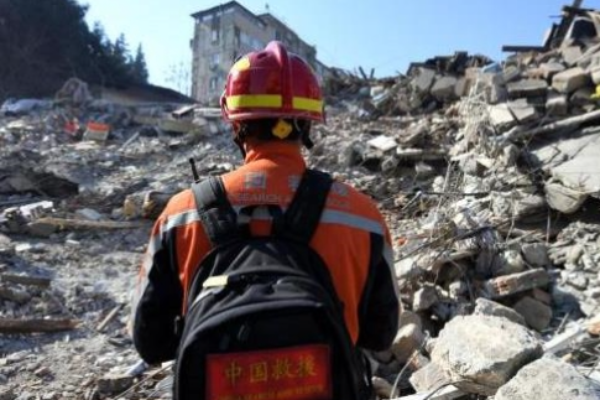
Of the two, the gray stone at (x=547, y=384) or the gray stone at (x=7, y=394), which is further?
the gray stone at (x=7, y=394)

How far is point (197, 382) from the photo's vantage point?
4.50ft

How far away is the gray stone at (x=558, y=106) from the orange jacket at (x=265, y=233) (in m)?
6.65

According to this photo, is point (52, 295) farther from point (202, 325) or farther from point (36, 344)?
point (202, 325)

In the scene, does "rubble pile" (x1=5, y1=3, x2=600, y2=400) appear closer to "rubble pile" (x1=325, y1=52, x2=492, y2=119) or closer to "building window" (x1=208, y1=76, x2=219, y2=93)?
"rubble pile" (x1=325, y1=52, x2=492, y2=119)

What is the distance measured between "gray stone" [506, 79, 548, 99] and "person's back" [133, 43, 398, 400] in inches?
286

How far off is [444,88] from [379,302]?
33.1 feet

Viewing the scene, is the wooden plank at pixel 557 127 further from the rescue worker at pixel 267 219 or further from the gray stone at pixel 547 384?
the rescue worker at pixel 267 219

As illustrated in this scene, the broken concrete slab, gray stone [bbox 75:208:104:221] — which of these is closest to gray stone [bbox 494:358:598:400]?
the broken concrete slab

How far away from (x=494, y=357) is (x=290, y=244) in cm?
180

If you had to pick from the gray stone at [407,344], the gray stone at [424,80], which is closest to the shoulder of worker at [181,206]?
the gray stone at [407,344]

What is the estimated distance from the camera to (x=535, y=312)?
14.5 feet

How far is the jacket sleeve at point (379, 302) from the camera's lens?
169cm

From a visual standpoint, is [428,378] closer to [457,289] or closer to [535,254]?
[457,289]

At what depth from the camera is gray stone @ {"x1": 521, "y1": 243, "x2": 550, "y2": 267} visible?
502cm
